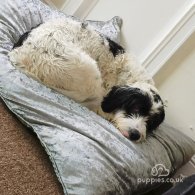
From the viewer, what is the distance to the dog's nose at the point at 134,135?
196 centimetres

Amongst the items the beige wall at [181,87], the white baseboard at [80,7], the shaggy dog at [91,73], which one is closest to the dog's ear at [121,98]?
the shaggy dog at [91,73]

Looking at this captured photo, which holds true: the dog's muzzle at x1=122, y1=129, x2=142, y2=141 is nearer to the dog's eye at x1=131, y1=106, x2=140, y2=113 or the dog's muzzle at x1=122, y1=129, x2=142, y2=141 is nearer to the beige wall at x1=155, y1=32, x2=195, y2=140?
the dog's eye at x1=131, y1=106, x2=140, y2=113

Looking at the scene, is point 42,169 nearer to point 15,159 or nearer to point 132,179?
point 15,159

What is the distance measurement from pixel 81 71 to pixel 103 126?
1.10 feet

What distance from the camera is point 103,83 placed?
2316mm

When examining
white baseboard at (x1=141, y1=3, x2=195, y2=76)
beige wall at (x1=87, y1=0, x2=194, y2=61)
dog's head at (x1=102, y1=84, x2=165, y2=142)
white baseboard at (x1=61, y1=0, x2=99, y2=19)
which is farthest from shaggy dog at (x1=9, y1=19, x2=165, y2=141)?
white baseboard at (x1=61, y1=0, x2=99, y2=19)

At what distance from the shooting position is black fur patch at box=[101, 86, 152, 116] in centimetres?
207

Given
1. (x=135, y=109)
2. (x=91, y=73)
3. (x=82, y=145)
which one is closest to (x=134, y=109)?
(x=135, y=109)

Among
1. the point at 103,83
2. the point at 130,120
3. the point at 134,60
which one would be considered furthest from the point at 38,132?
the point at 134,60

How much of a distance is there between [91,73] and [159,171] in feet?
2.14

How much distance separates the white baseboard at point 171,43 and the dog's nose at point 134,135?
98cm

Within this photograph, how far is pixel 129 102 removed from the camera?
206 cm

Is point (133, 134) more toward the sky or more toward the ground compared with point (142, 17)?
more toward the ground

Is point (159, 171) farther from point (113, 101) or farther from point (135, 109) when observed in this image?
point (113, 101)
